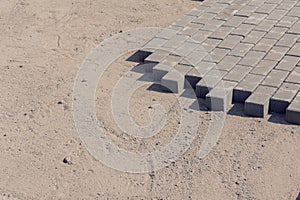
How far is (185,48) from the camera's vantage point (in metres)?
7.40

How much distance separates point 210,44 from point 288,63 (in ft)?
3.52

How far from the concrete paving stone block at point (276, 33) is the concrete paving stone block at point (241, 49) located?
0.37m

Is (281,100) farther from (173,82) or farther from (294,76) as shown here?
(173,82)

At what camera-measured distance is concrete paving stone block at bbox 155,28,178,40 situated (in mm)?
7746

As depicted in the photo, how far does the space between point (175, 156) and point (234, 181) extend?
685 mm

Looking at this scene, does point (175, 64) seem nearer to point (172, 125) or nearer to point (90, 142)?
point (172, 125)

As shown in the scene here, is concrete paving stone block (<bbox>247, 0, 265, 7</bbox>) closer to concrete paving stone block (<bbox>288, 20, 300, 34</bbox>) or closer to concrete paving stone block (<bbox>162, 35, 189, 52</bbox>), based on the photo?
concrete paving stone block (<bbox>288, 20, 300, 34</bbox>)

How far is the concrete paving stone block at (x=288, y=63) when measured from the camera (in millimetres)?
6820

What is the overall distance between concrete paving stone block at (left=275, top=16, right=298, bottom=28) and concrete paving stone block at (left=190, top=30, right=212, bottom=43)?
38.5 inches

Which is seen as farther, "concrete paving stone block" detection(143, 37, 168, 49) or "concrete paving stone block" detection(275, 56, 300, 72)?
"concrete paving stone block" detection(143, 37, 168, 49)

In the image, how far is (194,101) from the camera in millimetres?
6543

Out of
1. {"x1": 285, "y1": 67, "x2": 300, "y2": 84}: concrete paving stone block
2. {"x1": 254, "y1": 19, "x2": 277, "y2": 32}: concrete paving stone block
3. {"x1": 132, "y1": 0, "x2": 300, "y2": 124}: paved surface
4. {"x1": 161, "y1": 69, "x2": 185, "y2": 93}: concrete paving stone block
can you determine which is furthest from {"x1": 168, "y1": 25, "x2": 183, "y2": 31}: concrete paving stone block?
{"x1": 285, "y1": 67, "x2": 300, "y2": 84}: concrete paving stone block

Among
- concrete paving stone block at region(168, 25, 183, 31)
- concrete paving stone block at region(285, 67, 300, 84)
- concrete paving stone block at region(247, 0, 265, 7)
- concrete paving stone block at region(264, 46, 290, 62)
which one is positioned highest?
concrete paving stone block at region(168, 25, 183, 31)

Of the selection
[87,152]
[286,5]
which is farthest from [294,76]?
[87,152]
